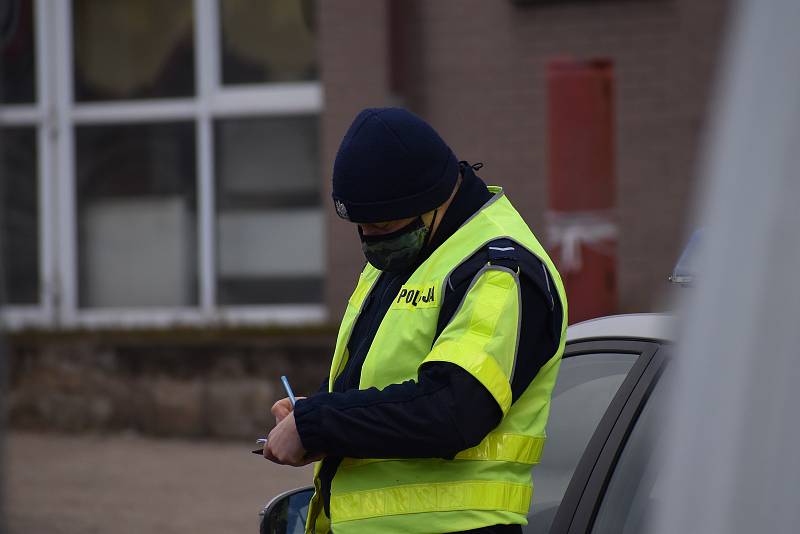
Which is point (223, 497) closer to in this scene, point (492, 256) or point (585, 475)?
point (585, 475)

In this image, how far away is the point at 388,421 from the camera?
2.26 metres

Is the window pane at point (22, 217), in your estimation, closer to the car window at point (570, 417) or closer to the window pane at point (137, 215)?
the window pane at point (137, 215)

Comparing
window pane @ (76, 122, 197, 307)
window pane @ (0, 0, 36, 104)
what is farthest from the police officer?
window pane @ (0, 0, 36, 104)

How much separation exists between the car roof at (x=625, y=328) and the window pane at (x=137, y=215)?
7.05m

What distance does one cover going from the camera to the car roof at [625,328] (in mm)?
2847

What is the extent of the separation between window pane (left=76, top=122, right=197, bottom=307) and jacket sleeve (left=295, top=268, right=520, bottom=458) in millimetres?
7628

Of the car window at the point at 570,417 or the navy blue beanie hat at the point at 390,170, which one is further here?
the car window at the point at 570,417

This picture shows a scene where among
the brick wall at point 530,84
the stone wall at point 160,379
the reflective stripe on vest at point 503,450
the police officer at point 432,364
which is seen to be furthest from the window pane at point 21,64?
the reflective stripe on vest at point 503,450

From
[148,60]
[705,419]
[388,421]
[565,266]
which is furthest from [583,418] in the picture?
[148,60]

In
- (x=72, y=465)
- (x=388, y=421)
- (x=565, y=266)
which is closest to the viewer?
(x=388, y=421)

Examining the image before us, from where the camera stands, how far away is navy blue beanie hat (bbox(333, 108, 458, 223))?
2395 mm

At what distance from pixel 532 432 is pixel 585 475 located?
0.45m

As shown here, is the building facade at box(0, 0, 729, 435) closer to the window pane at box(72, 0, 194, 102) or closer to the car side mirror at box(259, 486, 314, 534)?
the window pane at box(72, 0, 194, 102)

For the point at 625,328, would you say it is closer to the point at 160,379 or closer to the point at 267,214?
the point at 160,379
